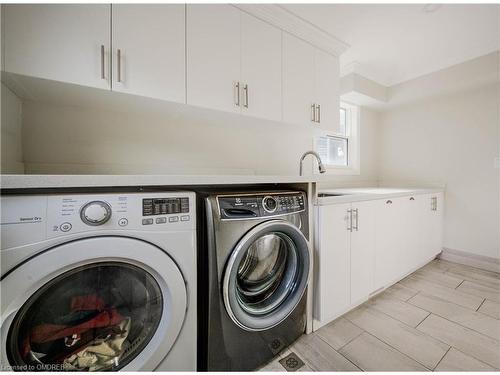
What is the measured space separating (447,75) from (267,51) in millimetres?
2192

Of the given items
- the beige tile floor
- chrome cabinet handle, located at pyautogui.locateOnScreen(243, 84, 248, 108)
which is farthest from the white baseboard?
chrome cabinet handle, located at pyautogui.locateOnScreen(243, 84, 248, 108)

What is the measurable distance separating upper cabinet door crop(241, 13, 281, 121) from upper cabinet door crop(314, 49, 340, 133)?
1.44 feet

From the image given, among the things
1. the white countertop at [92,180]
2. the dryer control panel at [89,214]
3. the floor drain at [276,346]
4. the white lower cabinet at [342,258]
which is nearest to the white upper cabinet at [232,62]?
the white countertop at [92,180]

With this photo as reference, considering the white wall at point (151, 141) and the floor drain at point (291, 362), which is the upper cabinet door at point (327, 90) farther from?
the floor drain at point (291, 362)

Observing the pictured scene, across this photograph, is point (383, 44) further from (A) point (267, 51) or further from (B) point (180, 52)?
(B) point (180, 52)

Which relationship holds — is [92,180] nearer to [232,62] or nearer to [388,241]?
[232,62]

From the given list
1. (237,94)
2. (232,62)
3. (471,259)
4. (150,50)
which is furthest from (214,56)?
(471,259)

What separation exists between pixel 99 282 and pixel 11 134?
929 millimetres

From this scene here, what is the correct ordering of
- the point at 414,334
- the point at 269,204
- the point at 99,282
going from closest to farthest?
the point at 99,282 < the point at 269,204 < the point at 414,334

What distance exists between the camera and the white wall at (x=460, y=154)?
2.18 m

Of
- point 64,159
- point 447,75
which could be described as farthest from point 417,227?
point 64,159

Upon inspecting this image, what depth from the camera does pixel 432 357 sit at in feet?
3.69

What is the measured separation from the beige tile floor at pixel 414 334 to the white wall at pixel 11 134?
1623 millimetres

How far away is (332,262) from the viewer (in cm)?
130
